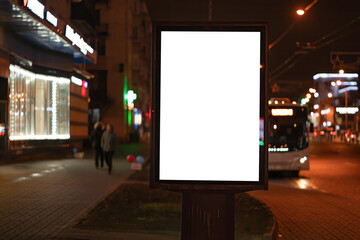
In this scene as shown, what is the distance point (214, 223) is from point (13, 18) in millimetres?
13067

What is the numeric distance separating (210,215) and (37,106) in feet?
60.1

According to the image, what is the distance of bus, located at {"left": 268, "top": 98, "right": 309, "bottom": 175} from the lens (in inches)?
747

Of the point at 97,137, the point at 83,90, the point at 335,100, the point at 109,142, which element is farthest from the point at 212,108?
the point at 335,100

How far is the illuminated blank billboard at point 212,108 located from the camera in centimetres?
434

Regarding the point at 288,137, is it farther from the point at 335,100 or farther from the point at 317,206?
the point at 335,100

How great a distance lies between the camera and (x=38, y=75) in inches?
848

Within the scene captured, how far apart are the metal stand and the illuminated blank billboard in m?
0.25

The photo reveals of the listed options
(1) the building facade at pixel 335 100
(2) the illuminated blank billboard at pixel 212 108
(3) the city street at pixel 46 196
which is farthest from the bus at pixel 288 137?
(1) the building facade at pixel 335 100

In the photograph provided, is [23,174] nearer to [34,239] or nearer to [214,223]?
[34,239]

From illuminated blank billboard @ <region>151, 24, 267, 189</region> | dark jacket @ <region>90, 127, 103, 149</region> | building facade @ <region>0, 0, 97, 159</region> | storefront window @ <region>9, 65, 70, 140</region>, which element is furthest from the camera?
storefront window @ <region>9, 65, 70, 140</region>

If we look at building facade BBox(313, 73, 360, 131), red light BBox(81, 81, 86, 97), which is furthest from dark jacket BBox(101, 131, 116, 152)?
building facade BBox(313, 73, 360, 131)

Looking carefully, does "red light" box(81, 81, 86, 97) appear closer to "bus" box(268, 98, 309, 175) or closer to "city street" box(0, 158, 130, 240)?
"city street" box(0, 158, 130, 240)

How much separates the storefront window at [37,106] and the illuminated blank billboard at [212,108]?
15186mm

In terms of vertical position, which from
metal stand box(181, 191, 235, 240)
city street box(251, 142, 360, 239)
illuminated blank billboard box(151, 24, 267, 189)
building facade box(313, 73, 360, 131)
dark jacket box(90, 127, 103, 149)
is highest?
building facade box(313, 73, 360, 131)
